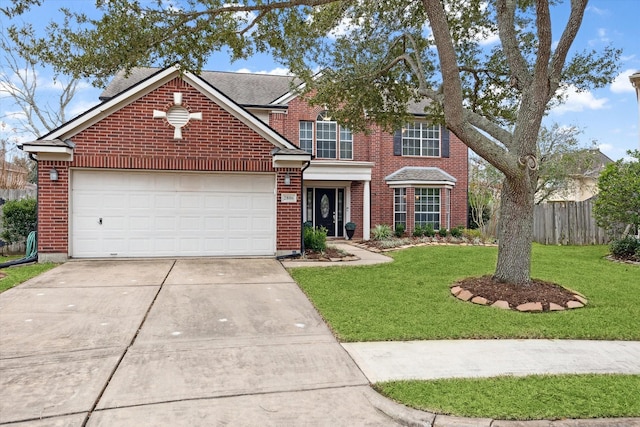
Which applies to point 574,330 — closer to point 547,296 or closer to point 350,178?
point 547,296

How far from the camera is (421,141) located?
62.4 feet

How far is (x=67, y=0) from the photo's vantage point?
28.8 feet

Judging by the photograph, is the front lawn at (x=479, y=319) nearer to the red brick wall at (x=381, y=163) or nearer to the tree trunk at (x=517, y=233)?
the tree trunk at (x=517, y=233)

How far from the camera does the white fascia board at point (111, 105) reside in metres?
10.2

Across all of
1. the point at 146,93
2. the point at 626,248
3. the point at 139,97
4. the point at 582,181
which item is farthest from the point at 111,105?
the point at 582,181

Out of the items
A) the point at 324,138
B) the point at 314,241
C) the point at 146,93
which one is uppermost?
the point at 324,138

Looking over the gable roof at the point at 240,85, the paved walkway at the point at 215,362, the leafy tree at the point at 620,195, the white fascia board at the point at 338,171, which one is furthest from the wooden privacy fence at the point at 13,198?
the leafy tree at the point at 620,195

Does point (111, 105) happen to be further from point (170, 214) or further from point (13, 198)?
point (13, 198)

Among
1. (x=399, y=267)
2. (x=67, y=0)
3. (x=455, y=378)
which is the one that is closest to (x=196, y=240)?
(x=399, y=267)

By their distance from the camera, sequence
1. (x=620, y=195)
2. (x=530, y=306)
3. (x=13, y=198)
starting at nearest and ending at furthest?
(x=530, y=306)
(x=620, y=195)
(x=13, y=198)

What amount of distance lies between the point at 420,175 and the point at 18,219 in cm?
1446

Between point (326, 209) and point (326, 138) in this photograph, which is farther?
point (326, 209)

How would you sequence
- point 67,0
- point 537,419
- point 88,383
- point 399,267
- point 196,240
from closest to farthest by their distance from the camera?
point 537,419 < point 88,383 < point 67,0 < point 399,267 < point 196,240

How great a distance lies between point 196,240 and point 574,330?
29.3 ft
